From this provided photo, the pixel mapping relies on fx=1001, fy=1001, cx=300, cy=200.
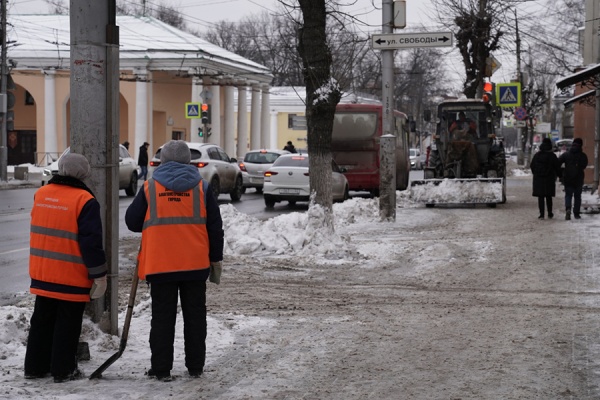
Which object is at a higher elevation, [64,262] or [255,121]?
[255,121]

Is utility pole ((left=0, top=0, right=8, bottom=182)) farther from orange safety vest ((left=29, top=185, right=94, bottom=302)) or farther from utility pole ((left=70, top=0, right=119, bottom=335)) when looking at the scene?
orange safety vest ((left=29, top=185, right=94, bottom=302))

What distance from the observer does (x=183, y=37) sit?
53562mm

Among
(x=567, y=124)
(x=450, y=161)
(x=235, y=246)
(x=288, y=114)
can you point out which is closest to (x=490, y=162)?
(x=450, y=161)

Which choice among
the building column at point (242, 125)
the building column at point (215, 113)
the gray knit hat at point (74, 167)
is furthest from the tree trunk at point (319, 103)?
the building column at point (242, 125)

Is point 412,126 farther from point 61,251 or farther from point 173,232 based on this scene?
point 61,251

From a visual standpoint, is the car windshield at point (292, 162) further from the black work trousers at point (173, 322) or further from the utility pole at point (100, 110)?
the black work trousers at point (173, 322)

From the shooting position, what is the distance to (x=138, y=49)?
49.2 metres

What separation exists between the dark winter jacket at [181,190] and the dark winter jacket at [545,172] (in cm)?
1412

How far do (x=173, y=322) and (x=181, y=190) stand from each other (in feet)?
3.02

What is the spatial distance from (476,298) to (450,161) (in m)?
16.9

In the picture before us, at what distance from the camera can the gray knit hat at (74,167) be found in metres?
6.72

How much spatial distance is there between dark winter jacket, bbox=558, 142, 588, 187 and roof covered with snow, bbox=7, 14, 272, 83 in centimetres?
3056

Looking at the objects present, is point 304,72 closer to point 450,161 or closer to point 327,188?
point 327,188

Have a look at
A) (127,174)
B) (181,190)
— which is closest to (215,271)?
(181,190)
